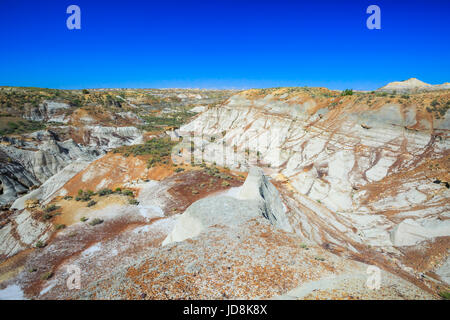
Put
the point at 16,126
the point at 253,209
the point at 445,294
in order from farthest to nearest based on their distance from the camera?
1. the point at 16,126
2. the point at 253,209
3. the point at 445,294

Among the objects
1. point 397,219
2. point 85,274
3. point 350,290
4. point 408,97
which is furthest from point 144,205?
point 408,97

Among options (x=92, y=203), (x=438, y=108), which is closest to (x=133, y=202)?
(x=92, y=203)

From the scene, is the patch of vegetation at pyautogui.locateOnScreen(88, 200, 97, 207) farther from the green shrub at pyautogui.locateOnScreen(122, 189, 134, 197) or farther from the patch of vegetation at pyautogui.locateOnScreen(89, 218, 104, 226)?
the patch of vegetation at pyautogui.locateOnScreen(89, 218, 104, 226)

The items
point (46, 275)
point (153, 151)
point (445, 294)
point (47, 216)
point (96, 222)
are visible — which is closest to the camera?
point (445, 294)

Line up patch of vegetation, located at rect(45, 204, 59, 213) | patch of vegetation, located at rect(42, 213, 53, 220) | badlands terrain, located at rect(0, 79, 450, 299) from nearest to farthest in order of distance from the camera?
badlands terrain, located at rect(0, 79, 450, 299)
patch of vegetation, located at rect(42, 213, 53, 220)
patch of vegetation, located at rect(45, 204, 59, 213)

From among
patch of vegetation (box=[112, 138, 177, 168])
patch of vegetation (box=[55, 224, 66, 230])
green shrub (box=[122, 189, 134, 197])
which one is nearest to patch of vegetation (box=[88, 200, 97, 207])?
green shrub (box=[122, 189, 134, 197])

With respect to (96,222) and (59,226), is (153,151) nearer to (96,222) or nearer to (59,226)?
(96,222)

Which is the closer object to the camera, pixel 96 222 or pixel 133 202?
pixel 96 222

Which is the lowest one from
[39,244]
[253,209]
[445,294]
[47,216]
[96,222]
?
[445,294]

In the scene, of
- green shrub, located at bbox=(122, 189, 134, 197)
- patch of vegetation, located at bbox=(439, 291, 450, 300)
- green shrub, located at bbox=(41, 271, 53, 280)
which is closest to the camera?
patch of vegetation, located at bbox=(439, 291, 450, 300)

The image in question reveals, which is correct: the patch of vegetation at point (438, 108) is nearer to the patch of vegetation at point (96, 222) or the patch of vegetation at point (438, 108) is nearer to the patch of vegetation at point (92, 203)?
the patch of vegetation at point (96, 222)
